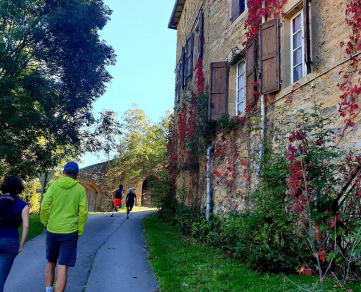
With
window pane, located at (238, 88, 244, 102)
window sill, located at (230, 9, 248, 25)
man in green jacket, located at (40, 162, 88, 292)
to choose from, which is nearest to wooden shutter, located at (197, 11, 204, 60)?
window sill, located at (230, 9, 248, 25)

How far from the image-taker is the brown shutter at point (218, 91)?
884 centimetres

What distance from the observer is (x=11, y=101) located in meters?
8.85

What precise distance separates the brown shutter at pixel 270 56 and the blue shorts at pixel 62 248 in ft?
15.1

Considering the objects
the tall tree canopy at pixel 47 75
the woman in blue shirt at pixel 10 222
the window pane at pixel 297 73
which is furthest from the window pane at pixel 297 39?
the tall tree canopy at pixel 47 75

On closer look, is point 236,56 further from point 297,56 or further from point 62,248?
point 62,248

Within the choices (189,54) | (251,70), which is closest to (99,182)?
(189,54)

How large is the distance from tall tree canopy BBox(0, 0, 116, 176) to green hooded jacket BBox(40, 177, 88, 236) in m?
5.51

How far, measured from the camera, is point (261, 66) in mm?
6891

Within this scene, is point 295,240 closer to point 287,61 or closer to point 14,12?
point 287,61

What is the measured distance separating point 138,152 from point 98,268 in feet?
58.0

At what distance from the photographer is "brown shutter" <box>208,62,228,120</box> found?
8.84 m

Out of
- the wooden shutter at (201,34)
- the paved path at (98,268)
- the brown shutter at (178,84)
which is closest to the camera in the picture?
the paved path at (98,268)

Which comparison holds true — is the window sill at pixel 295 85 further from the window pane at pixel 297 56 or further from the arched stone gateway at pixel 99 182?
the arched stone gateway at pixel 99 182

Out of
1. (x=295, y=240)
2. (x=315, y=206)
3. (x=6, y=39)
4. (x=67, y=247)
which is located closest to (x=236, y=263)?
(x=295, y=240)
